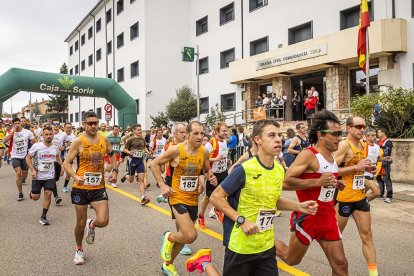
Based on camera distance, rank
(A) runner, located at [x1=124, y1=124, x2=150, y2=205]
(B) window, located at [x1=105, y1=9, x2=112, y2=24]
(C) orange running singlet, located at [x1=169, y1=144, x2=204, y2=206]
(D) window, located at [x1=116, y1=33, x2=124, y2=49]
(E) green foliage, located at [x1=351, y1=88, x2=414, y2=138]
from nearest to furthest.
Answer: (C) orange running singlet, located at [x1=169, y1=144, x2=204, y2=206] < (A) runner, located at [x1=124, y1=124, x2=150, y2=205] < (E) green foliage, located at [x1=351, y1=88, x2=414, y2=138] < (D) window, located at [x1=116, y1=33, x2=124, y2=49] < (B) window, located at [x1=105, y1=9, x2=112, y2=24]

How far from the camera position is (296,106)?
20.8 metres

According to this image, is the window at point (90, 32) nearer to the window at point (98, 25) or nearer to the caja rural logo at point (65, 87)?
the window at point (98, 25)

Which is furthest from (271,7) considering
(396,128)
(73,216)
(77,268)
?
(77,268)

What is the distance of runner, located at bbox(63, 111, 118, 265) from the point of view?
5.12 m

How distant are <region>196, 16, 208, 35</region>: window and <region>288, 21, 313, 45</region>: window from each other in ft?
29.6

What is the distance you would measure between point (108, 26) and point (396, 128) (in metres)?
30.5

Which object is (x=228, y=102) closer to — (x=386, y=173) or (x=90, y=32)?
(x=386, y=173)

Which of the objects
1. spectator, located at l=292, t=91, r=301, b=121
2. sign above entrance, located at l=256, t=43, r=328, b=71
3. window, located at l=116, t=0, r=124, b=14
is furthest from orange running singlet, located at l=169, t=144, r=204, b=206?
window, located at l=116, t=0, r=124, b=14

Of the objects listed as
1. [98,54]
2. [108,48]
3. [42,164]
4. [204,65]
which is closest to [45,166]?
[42,164]

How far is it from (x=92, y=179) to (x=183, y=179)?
1.41 m

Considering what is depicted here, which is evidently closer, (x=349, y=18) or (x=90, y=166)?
(x=90, y=166)

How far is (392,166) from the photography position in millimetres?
11781

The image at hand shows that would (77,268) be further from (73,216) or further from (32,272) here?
(73,216)

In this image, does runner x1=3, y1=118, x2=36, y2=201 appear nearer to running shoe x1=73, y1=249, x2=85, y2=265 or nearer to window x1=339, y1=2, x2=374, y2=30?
running shoe x1=73, y1=249, x2=85, y2=265
